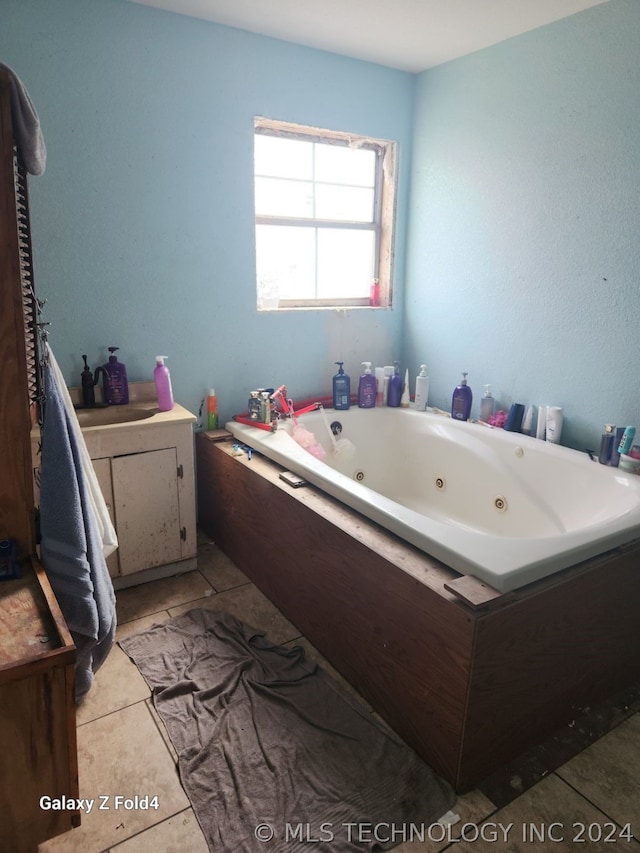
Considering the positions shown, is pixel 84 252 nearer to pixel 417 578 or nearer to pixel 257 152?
pixel 257 152

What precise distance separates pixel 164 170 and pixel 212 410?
40.8 inches

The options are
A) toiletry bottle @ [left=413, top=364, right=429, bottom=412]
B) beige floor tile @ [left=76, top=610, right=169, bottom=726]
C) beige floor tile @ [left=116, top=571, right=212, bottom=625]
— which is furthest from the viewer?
toiletry bottle @ [left=413, top=364, right=429, bottom=412]

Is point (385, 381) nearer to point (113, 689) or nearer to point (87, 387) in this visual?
point (87, 387)

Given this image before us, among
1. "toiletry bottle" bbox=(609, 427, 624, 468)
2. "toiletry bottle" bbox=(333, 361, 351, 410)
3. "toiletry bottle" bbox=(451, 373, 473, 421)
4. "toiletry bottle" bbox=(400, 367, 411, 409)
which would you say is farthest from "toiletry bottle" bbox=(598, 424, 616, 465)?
"toiletry bottle" bbox=(333, 361, 351, 410)

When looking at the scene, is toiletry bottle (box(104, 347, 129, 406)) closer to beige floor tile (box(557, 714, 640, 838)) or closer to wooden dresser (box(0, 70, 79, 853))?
wooden dresser (box(0, 70, 79, 853))

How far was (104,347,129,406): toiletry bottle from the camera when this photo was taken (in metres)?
2.29

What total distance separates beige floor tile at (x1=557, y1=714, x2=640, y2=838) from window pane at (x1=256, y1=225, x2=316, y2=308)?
7.14 ft

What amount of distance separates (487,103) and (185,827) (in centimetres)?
283

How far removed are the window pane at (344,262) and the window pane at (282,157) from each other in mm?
300

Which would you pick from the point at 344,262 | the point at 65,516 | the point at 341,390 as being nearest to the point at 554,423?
the point at 341,390

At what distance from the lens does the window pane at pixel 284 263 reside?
2732mm

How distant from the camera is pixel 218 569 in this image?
2.38 meters

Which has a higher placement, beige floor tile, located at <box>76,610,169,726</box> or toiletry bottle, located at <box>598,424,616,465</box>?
toiletry bottle, located at <box>598,424,616,465</box>

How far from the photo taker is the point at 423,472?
2732 millimetres
